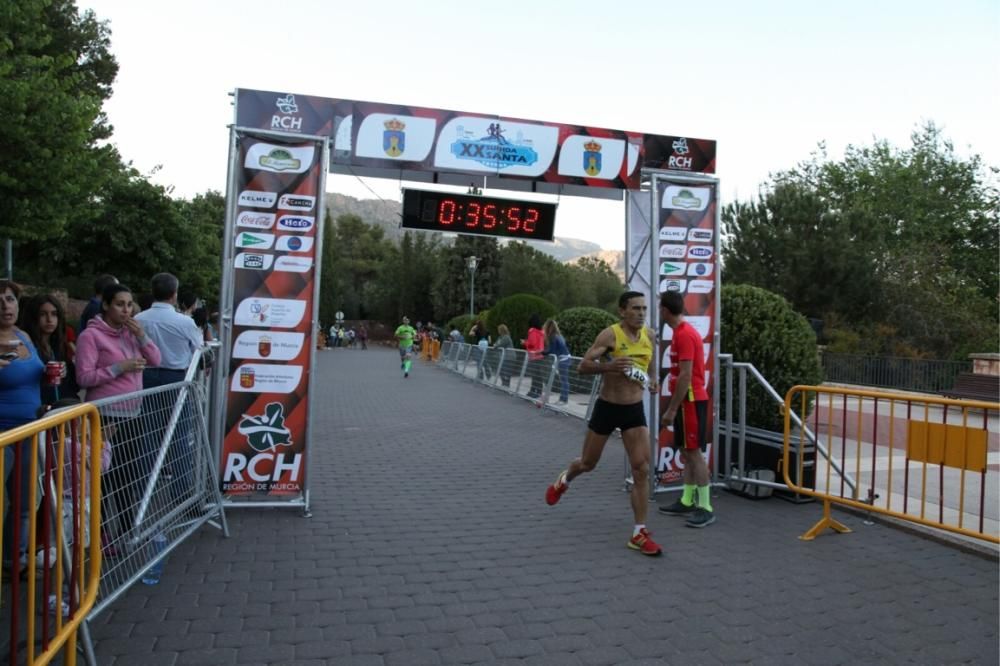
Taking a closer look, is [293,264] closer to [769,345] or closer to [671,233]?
[671,233]

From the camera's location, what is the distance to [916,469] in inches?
332

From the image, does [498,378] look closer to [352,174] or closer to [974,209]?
[352,174]

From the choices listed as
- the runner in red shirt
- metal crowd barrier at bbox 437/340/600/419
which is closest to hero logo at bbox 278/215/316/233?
the runner in red shirt

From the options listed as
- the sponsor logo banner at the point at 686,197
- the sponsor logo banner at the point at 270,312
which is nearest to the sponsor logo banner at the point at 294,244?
the sponsor logo banner at the point at 270,312

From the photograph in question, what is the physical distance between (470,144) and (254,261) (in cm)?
221

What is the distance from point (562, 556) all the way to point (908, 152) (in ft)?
147

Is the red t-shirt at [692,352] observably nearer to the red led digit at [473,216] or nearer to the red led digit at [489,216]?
the red led digit at [489,216]

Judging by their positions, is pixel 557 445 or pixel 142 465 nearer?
pixel 142 465

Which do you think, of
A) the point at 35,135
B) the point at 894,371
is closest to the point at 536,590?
the point at 35,135

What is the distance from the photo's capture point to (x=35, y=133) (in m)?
14.2

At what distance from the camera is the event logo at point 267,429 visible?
20.8ft

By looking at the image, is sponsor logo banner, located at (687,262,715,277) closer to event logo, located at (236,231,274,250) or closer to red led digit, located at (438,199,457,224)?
red led digit, located at (438,199,457,224)

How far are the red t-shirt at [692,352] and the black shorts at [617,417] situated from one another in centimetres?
72

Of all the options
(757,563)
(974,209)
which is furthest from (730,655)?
(974,209)
